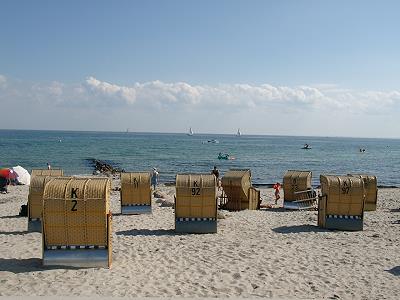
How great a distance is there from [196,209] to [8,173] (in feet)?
81.9

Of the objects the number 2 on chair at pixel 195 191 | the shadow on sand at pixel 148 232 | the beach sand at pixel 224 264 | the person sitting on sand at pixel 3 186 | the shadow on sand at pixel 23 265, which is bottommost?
the person sitting on sand at pixel 3 186

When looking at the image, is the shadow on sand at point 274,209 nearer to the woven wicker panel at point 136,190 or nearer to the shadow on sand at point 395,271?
the woven wicker panel at point 136,190

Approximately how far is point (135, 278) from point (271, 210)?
48.3ft

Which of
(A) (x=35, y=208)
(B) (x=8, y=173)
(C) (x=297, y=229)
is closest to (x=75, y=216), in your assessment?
(A) (x=35, y=208)

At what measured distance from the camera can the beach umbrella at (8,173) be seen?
1378 inches

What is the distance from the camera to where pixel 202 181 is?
16.9 m

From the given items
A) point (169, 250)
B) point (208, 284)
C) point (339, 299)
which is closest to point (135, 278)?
point (208, 284)

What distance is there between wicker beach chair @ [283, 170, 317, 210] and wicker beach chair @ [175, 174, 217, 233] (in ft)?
30.7


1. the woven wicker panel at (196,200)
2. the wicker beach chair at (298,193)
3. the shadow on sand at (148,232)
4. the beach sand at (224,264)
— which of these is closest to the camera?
the beach sand at (224,264)

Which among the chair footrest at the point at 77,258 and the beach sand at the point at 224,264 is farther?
the chair footrest at the point at 77,258

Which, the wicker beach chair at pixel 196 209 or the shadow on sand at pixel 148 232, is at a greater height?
the wicker beach chair at pixel 196 209

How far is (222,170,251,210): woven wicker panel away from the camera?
23281mm

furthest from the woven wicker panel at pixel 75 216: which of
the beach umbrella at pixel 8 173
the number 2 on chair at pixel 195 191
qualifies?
the beach umbrella at pixel 8 173

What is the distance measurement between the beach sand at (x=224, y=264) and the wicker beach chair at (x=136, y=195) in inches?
82.7
